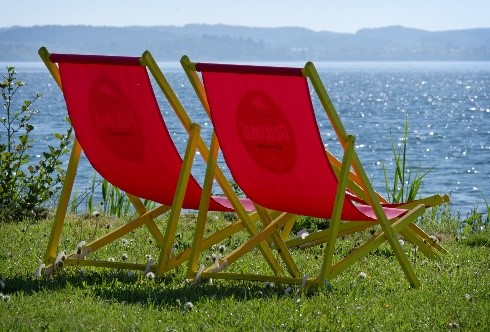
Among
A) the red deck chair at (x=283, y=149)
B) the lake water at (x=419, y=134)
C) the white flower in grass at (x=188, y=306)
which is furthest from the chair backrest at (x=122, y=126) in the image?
the lake water at (x=419, y=134)

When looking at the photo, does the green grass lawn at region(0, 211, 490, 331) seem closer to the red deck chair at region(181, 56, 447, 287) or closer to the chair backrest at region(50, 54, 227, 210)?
the red deck chair at region(181, 56, 447, 287)

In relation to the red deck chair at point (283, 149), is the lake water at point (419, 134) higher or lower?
lower

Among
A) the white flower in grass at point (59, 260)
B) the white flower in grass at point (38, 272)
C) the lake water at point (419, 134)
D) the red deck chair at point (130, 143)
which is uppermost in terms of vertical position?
the red deck chair at point (130, 143)

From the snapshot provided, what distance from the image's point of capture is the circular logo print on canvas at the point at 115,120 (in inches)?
201

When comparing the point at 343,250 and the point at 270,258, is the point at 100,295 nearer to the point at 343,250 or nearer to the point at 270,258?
the point at 270,258

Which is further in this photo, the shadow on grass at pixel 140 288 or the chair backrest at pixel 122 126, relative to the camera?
the chair backrest at pixel 122 126

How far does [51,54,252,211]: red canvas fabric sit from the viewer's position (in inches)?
199

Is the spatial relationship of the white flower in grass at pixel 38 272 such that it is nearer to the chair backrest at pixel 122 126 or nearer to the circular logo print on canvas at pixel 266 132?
the chair backrest at pixel 122 126

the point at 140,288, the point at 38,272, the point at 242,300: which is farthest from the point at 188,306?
the point at 38,272

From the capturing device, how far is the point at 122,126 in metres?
5.17

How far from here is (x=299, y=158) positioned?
4785 millimetres

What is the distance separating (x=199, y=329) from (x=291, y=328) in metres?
0.33

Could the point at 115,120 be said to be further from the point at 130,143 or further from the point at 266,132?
the point at 266,132

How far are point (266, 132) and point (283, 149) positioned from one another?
0.33ft
